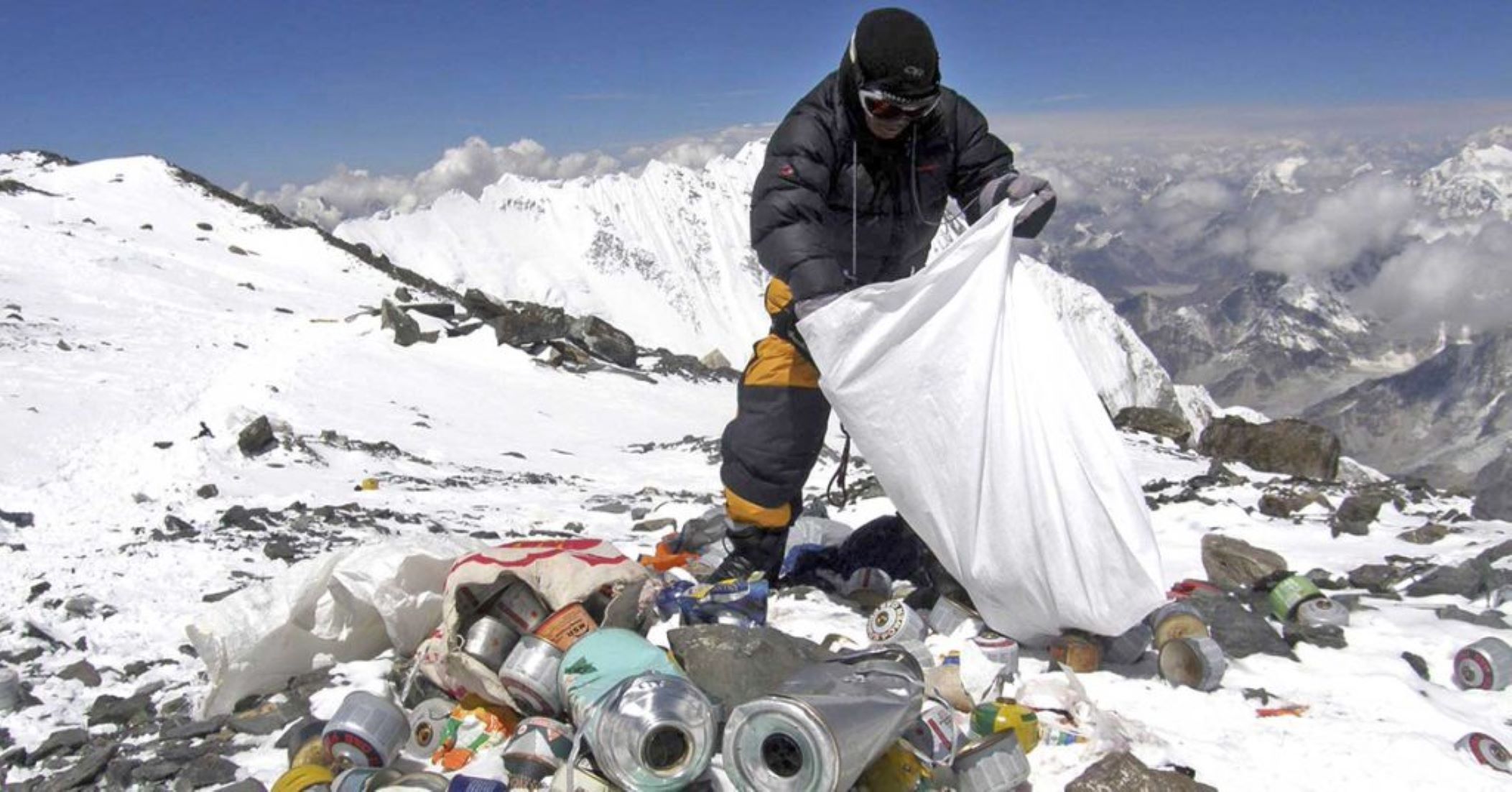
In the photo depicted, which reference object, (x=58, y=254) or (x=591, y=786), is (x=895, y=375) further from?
(x=58, y=254)

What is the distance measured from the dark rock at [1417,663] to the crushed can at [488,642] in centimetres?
353

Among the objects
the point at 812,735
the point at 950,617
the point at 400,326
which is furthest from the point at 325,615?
the point at 400,326

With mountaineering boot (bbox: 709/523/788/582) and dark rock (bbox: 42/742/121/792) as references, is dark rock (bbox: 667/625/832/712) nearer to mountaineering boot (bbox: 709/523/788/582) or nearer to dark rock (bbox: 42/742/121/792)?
mountaineering boot (bbox: 709/523/788/582)

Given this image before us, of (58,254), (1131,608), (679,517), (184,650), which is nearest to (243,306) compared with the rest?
(58,254)

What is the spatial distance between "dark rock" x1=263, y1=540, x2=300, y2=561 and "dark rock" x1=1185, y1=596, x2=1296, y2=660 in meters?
5.03

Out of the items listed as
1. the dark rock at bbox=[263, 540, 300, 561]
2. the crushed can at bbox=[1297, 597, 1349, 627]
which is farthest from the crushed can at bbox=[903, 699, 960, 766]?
the dark rock at bbox=[263, 540, 300, 561]

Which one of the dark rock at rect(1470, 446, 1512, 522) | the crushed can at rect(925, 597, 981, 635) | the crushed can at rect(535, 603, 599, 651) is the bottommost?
the dark rock at rect(1470, 446, 1512, 522)

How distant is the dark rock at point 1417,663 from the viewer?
390 centimetres

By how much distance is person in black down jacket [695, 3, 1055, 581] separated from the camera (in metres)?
4.09

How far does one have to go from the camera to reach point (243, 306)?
675 inches

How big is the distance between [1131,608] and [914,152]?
7.08 ft

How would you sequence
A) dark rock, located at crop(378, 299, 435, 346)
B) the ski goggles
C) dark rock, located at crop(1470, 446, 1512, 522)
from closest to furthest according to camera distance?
the ski goggles, dark rock, located at crop(1470, 446, 1512, 522), dark rock, located at crop(378, 299, 435, 346)

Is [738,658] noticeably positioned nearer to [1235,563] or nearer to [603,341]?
[1235,563]

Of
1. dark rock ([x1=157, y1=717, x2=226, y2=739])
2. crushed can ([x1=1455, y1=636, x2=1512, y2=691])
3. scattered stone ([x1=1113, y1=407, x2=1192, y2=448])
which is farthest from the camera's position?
scattered stone ([x1=1113, y1=407, x2=1192, y2=448])
